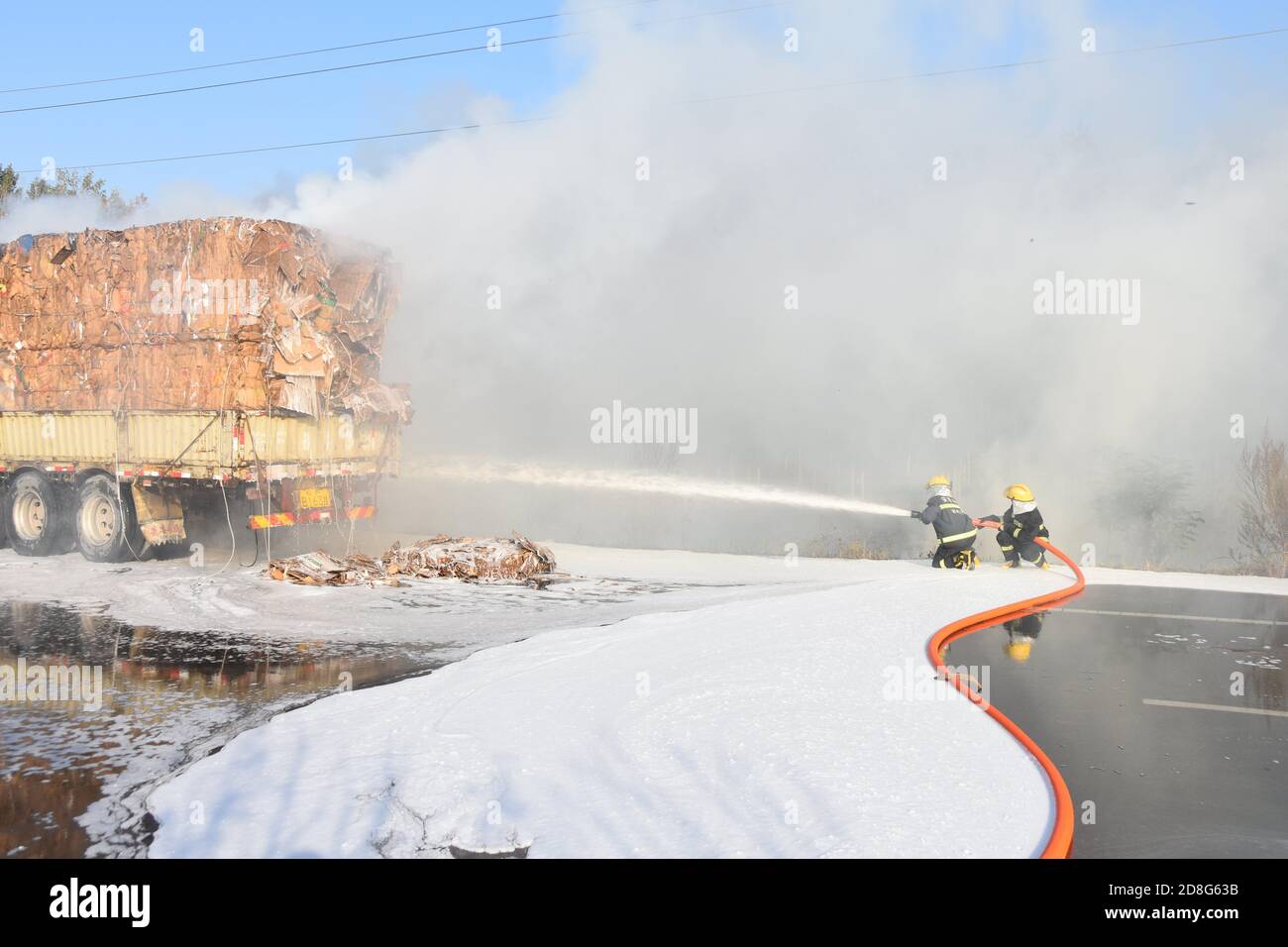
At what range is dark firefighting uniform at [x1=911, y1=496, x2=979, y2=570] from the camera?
1223cm

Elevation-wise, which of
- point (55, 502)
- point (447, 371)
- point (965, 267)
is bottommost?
point (55, 502)

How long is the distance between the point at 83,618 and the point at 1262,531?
18.2 metres

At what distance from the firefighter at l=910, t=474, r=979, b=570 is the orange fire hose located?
0.93 ft

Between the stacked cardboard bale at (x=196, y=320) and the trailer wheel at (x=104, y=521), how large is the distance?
1.18 meters

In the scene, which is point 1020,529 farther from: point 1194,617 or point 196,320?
point 196,320

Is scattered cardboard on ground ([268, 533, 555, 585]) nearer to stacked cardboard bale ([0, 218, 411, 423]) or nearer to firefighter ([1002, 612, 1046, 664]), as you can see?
stacked cardboard bale ([0, 218, 411, 423])

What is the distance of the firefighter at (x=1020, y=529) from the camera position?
12.4 m

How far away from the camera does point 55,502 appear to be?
13.8m

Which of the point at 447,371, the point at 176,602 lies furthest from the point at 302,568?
the point at 447,371
